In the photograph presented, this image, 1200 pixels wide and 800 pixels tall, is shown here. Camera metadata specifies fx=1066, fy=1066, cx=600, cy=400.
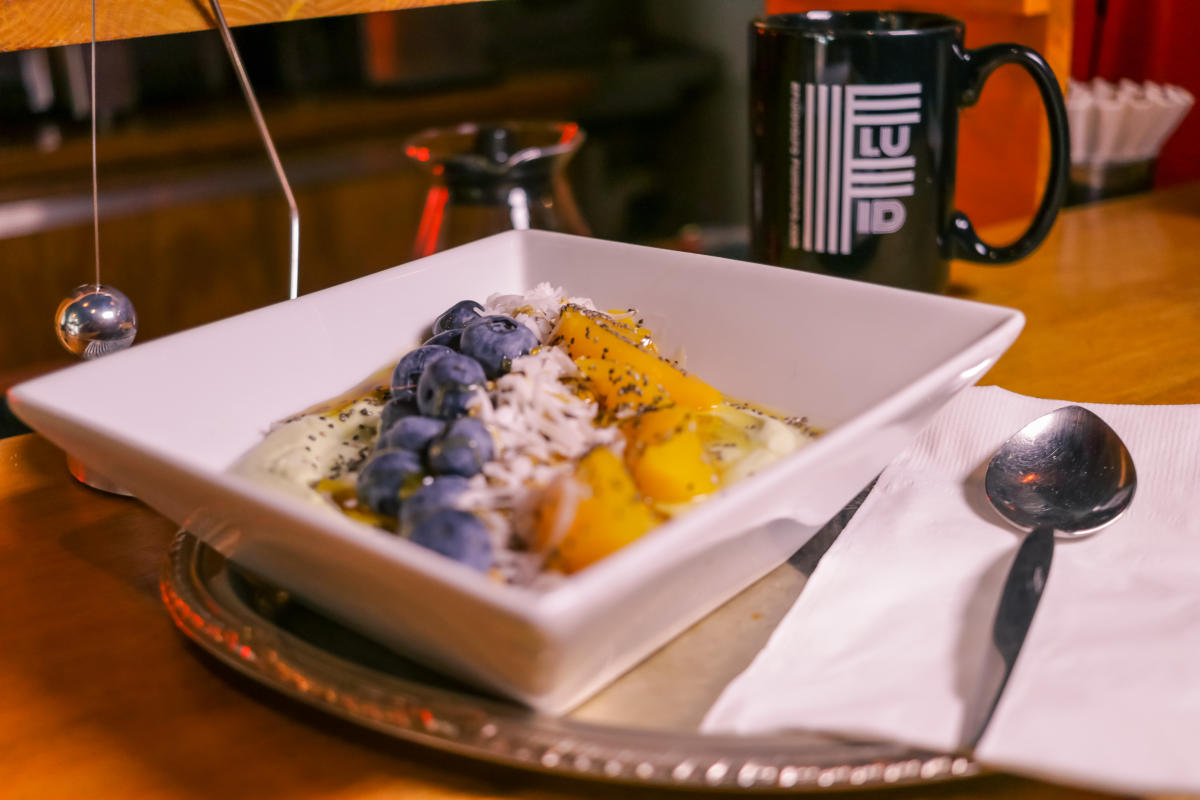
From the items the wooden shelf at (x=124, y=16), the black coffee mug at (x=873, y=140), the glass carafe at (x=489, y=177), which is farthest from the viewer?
the glass carafe at (x=489, y=177)

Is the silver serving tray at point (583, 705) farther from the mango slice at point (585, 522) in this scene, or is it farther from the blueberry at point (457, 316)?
the blueberry at point (457, 316)

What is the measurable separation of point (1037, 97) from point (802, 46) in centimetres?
50

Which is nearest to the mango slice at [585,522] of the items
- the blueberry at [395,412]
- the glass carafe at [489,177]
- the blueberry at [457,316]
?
the blueberry at [395,412]

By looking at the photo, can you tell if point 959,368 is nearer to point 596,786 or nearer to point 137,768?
point 596,786

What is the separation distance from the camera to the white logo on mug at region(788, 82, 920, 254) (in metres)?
0.89

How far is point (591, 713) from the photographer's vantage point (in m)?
0.45

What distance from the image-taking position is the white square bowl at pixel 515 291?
382mm

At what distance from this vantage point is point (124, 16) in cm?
74

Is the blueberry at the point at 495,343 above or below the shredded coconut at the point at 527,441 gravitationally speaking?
above

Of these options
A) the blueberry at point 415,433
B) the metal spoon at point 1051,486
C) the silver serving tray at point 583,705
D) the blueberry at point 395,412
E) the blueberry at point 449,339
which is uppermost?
the blueberry at point 449,339

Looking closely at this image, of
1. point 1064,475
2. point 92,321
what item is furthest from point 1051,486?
point 92,321

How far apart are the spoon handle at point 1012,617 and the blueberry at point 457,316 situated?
35cm

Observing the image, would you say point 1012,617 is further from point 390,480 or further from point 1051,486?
point 390,480

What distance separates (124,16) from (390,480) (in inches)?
18.1
